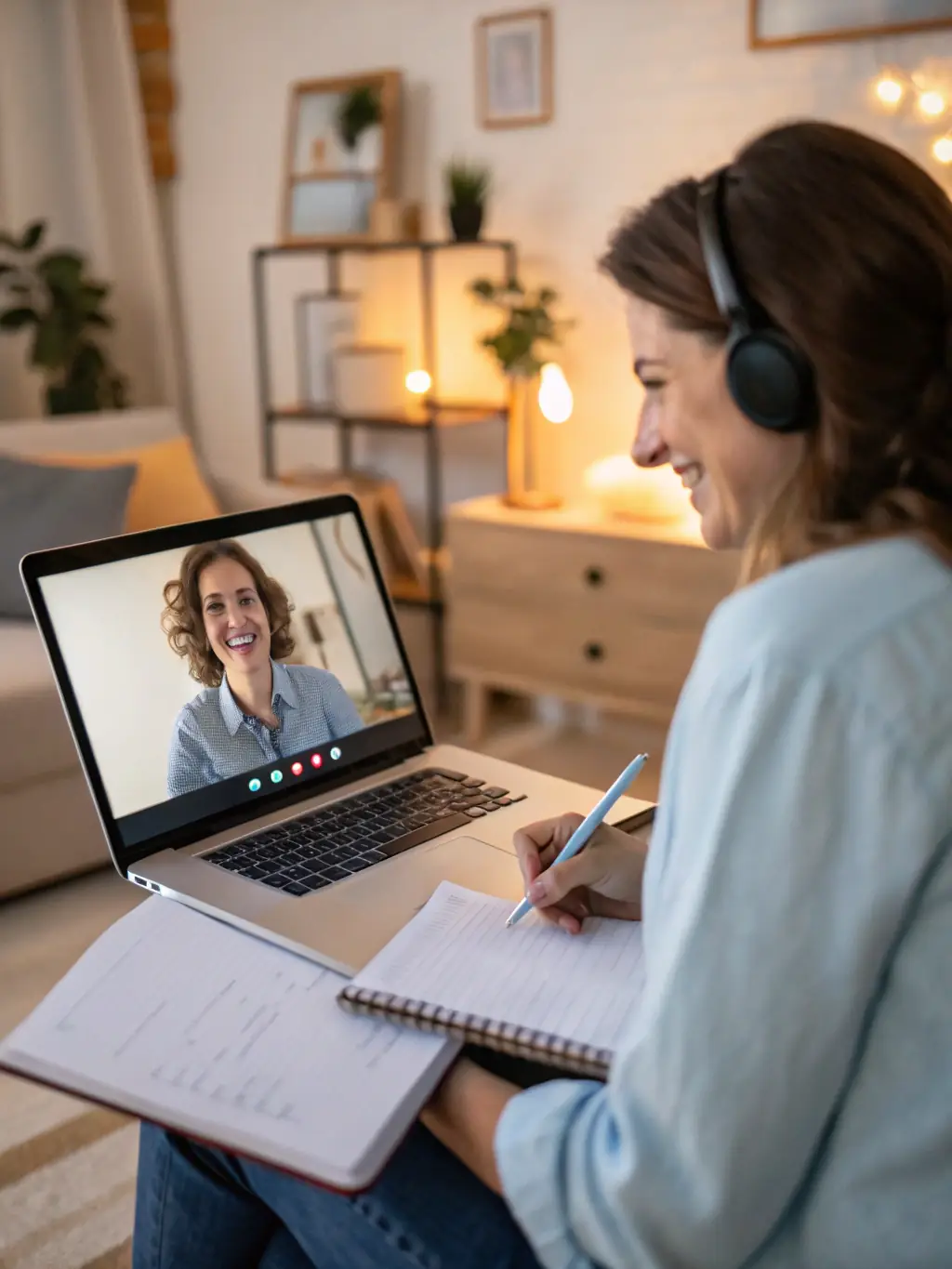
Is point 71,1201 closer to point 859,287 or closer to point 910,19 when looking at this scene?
point 859,287

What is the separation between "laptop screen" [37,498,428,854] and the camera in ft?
3.59

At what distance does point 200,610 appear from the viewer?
1.17 m

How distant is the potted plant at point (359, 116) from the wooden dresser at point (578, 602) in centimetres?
95

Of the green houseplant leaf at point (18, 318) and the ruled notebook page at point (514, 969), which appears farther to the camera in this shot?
the green houseplant leaf at point (18, 318)

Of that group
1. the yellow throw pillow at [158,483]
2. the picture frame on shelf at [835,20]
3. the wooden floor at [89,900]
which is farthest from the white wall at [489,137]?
the yellow throw pillow at [158,483]

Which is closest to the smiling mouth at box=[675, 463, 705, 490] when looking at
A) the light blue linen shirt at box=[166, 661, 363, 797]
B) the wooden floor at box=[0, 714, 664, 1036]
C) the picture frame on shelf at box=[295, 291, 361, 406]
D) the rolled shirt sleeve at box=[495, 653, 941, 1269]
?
the rolled shirt sleeve at box=[495, 653, 941, 1269]

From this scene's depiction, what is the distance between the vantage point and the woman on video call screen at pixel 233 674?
1137 mm

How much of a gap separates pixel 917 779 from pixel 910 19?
230 centimetres

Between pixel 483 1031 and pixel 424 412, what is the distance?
251 centimetres

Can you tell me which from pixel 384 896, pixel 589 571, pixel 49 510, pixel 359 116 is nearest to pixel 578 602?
pixel 589 571

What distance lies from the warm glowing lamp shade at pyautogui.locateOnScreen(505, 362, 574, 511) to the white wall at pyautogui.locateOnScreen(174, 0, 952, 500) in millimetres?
86

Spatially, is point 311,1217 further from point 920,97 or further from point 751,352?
point 920,97

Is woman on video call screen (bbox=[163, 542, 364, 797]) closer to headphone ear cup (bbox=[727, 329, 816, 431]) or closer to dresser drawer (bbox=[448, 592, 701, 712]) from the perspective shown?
headphone ear cup (bbox=[727, 329, 816, 431])

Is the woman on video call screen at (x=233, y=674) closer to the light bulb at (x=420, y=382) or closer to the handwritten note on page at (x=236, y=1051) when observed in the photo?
the handwritten note on page at (x=236, y=1051)
